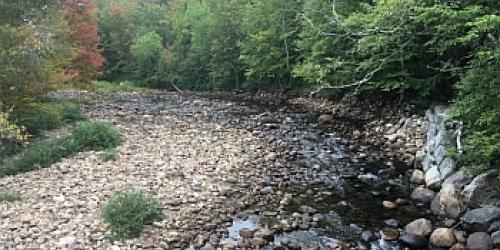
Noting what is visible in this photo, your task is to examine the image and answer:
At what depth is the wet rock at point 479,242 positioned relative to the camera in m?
6.48

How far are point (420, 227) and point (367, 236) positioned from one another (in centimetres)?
89

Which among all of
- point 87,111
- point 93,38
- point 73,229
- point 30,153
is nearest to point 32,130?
point 30,153

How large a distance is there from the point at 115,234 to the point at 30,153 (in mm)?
4915

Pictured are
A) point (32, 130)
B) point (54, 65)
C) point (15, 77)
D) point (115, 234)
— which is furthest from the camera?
point (54, 65)

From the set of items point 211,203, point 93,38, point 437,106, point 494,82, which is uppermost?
point 93,38

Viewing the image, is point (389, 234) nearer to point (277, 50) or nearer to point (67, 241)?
point (67, 241)

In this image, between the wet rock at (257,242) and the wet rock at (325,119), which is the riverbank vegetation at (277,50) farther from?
the wet rock at (257,242)

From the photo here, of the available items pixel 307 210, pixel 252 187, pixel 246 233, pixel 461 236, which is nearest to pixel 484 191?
pixel 461 236

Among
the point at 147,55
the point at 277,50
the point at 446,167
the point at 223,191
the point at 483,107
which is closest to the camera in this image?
the point at 483,107

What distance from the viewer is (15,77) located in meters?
11.2

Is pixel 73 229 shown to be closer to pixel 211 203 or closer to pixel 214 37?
pixel 211 203

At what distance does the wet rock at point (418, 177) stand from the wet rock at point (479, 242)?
2.50 meters

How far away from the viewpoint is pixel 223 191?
902 cm

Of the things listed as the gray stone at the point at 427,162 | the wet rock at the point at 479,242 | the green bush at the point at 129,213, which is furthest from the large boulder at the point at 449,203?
the green bush at the point at 129,213
